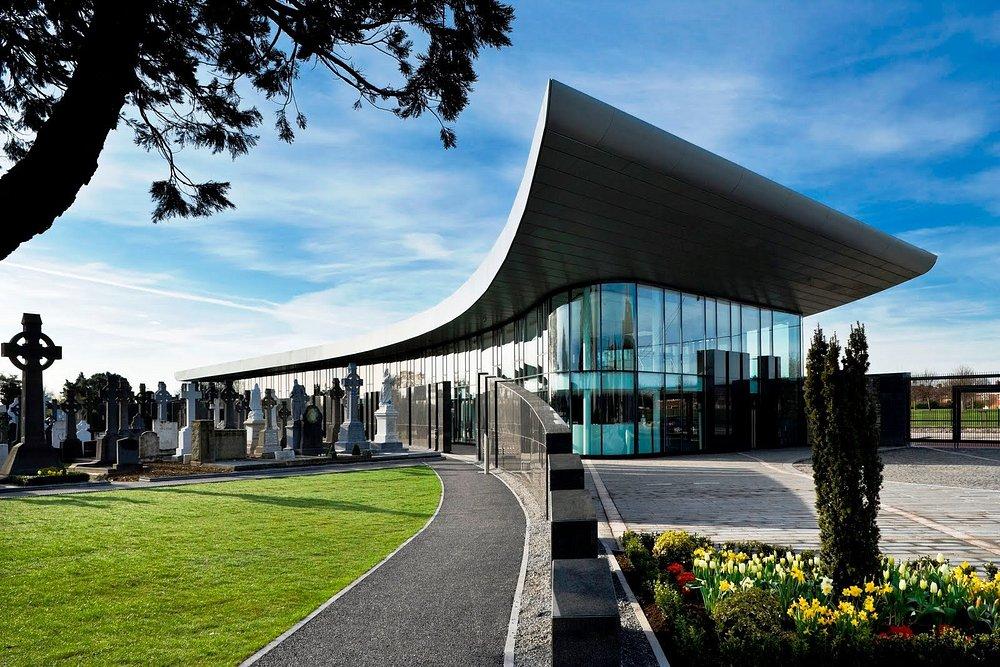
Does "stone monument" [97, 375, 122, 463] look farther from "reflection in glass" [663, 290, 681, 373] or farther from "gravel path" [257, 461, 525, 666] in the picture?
"reflection in glass" [663, 290, 681, 373]

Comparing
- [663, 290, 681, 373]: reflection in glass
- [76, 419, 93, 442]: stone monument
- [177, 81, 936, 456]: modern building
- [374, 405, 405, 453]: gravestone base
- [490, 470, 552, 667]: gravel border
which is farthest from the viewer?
[76, 419, 93, 442]: stone monument

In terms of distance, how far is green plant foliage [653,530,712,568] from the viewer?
6.76 meters

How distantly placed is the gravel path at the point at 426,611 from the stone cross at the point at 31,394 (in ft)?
52.6

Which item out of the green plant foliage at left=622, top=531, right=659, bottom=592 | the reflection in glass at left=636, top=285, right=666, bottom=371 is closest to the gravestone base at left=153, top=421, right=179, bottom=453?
the reflection in glass at left=636, top=285, right=666, bottom=371

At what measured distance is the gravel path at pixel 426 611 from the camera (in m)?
4.84

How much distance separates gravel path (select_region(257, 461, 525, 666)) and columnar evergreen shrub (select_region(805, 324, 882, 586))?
279 cm

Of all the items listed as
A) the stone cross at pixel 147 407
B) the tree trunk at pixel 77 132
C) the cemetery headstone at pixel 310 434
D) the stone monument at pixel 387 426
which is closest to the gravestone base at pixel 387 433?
the stone monument at pixel 387 426

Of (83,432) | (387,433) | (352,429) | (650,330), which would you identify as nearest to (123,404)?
(352,429)

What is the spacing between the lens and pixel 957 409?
3061 centimetres

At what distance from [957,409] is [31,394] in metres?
36.7

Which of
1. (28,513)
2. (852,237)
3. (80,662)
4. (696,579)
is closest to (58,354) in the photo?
(28,513)

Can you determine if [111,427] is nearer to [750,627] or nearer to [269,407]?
[269,407]

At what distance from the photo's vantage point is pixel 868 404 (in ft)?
17.9

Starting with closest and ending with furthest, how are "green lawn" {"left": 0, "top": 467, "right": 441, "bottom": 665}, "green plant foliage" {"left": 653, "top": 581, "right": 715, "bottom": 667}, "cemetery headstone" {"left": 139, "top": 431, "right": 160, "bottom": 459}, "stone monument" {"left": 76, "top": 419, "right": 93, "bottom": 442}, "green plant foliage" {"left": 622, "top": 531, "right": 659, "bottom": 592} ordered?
1. "green plant foliage" {"left": 653, "top": 581, "right": 715, "bottom": 667}
2. "green lawn" {"left": 0, "top": 467, "right": 441, "bottom": 665}
3. "green plant foliage" {"left": 622, "top": 531, "right": 659, "bottom": 592}
4. "cemetery headstone" {"left": 139, "top": 431, "right": 160, "bottom": 459}
5. "stone monument" {"left": 76, "top": 419, "right": 93, "bottom": 442}
